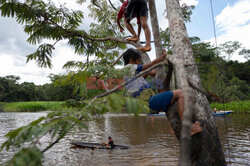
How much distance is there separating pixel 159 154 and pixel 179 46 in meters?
5.50

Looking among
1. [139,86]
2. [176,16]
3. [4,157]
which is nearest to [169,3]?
[176,16]

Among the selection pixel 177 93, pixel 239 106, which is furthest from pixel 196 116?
pixel 239 106

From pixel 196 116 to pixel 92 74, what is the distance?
161cm

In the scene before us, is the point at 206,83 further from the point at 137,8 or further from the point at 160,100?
the point at 137,8

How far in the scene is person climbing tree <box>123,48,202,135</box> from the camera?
1.69 metres

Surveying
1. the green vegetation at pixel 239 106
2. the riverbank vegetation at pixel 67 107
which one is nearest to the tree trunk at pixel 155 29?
the riverbank vegetation at pixel 67 107

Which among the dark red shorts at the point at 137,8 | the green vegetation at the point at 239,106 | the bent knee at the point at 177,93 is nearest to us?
the bent knee at the point at 177,93

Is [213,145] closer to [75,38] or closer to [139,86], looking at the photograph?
[139,86]

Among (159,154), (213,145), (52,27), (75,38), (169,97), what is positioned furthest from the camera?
(159,154)

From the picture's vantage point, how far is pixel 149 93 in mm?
2340

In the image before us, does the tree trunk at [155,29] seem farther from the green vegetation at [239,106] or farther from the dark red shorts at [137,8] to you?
the green vegetation at [239,106]

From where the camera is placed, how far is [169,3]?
9.21 feet

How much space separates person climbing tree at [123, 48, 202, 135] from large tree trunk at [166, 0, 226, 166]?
145 millimetres

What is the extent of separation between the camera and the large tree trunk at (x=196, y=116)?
193 cm
